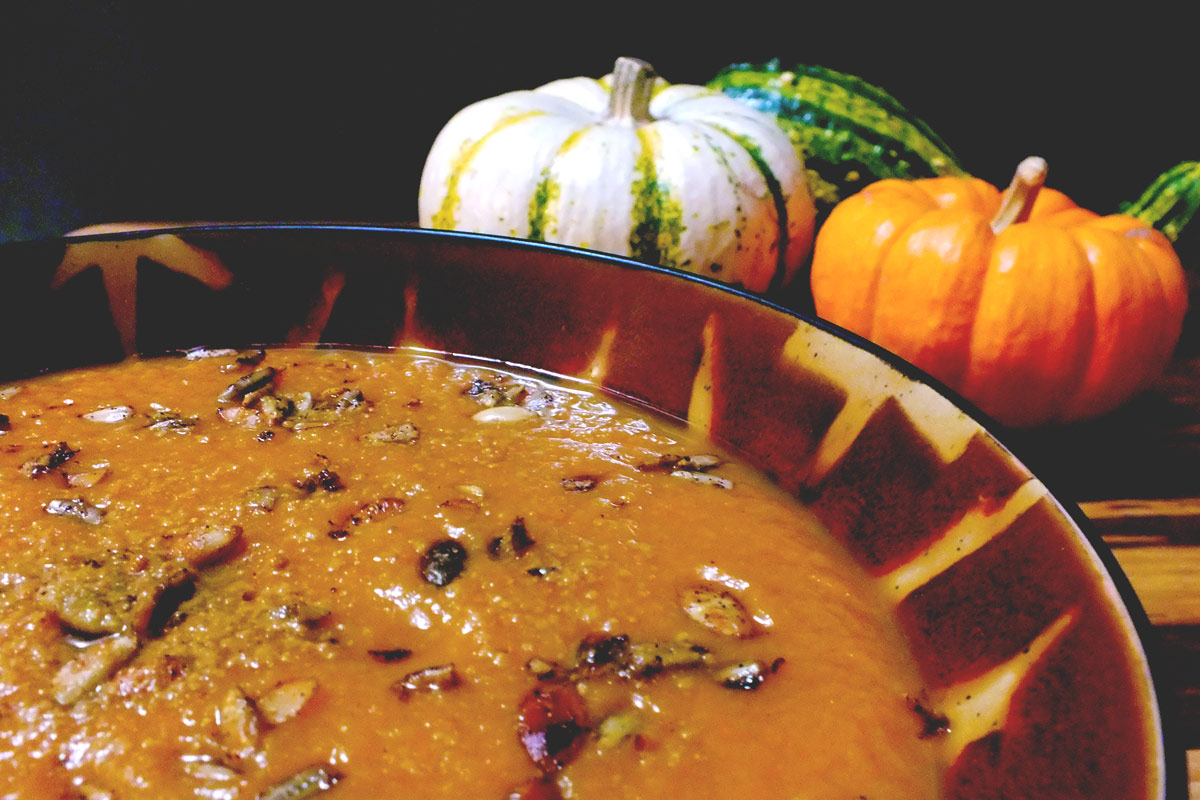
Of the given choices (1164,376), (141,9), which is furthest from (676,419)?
(141,9)

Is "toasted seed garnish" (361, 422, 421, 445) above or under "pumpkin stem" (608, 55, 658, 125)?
under

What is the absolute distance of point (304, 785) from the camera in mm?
569

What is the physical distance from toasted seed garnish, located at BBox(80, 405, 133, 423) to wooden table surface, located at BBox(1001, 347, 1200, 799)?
98 cm

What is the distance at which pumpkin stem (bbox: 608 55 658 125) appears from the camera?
4.84 feet

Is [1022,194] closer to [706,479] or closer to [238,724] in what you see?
[706,479]

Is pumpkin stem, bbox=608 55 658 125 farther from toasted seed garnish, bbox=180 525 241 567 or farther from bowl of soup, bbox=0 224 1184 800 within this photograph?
toasted seed garnish, bbox=180 525 241 567

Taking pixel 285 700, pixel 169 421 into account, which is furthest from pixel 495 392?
pixel 285 700

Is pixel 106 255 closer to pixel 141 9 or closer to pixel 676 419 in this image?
pixel 676 419

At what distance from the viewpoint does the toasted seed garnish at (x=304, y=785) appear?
563 millimetres

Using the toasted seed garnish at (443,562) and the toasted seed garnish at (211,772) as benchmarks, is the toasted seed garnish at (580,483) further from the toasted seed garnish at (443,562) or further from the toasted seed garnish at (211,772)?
the toasted seed garnish at (211,772)

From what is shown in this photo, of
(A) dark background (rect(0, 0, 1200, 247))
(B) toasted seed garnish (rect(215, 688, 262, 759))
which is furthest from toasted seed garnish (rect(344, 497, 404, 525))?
(A) dark background (rect(0, 0, 1200, 247))

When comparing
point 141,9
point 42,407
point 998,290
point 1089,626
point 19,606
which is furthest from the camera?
point 141,9

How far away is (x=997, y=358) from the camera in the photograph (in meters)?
1.19

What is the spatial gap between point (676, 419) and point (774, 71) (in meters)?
1.19
